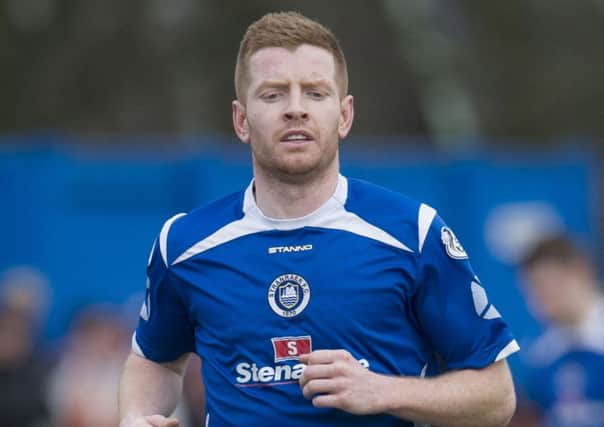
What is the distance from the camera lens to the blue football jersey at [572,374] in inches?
355

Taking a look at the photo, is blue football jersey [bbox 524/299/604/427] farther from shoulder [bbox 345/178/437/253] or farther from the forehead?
the forehead

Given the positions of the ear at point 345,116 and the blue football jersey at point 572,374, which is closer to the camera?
the ear at point 345,116

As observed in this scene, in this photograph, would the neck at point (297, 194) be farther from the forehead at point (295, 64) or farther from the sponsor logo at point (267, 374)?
the sponsor logo at point (267, 374)

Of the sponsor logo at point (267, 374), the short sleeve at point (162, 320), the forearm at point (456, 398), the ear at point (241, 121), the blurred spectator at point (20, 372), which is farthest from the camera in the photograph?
the blurred spectator at point (20, 372)

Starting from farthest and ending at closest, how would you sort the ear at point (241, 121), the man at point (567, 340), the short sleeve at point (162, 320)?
the man at point (567, 340) → the short sleeve at point (162, 320) → the ear at point (241, 121)

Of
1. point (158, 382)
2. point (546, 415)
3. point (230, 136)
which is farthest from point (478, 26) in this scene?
point (158, 382)

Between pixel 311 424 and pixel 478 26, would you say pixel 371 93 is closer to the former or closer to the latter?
pixel 478 26

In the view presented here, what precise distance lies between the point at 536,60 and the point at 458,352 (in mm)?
22648

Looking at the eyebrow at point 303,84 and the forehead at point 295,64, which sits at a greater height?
the forehead at point 295,64

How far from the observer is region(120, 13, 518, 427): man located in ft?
16.9

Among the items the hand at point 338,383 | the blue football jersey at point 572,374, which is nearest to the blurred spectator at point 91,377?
the blue football jersey at point 572,374

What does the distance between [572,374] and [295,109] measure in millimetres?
4580

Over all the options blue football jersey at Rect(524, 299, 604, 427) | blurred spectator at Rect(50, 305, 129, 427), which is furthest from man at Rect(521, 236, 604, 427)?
blurred spectator at Rect(50, 305, 129, 427)

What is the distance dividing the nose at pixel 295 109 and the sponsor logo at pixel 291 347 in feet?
2.40
